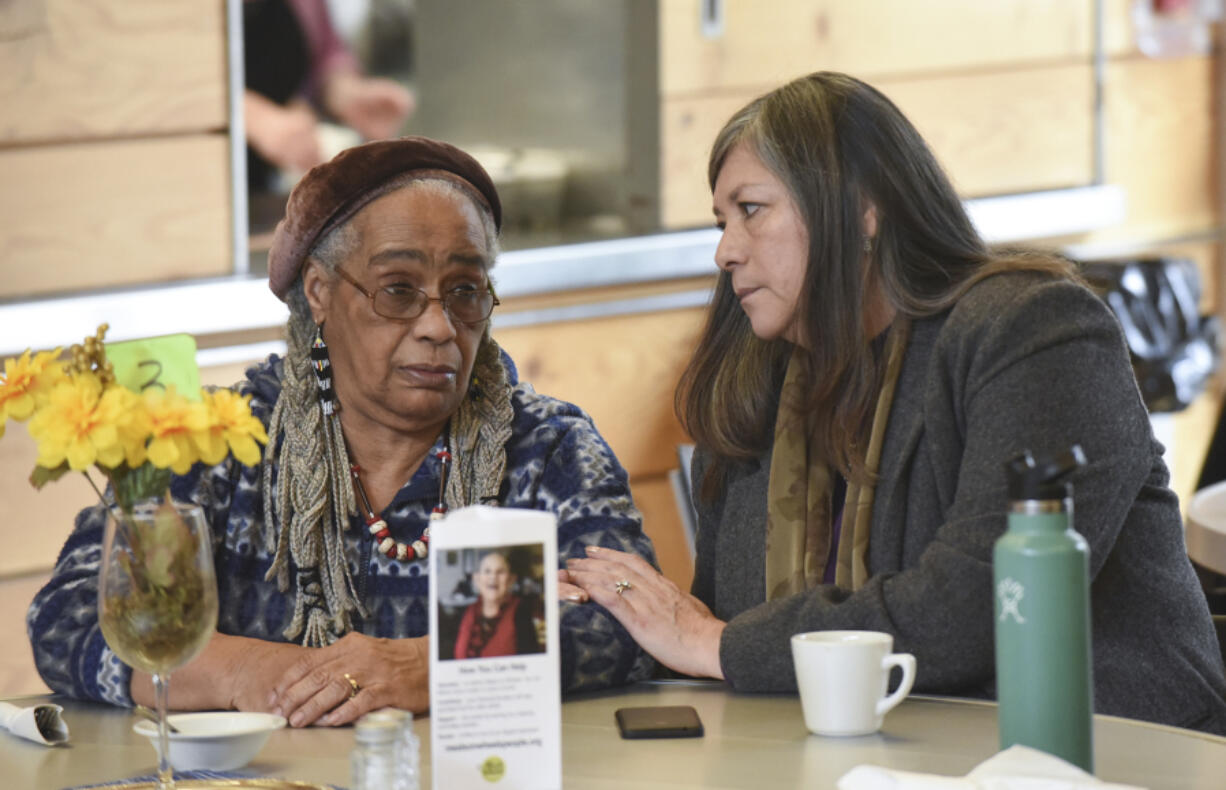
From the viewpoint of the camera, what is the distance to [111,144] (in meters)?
3.04

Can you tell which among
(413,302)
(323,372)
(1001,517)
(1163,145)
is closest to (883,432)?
(1001,517)

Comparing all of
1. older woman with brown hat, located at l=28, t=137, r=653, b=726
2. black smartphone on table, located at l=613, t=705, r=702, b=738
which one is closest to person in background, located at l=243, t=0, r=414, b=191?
older woman with brown hat, located at l=28, t=137, r=653, b=726

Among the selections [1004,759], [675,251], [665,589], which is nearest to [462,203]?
[665,589]

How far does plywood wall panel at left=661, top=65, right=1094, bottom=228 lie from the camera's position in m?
3.88

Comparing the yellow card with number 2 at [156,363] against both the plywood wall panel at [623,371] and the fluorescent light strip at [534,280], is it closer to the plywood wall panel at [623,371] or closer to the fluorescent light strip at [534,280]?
the fluorescent light strip at [534,280]

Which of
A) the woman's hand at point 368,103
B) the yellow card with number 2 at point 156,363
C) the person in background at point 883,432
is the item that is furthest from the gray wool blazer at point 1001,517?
the woman's hand at point 368,103

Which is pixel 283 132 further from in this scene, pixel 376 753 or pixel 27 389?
pixel 376 753

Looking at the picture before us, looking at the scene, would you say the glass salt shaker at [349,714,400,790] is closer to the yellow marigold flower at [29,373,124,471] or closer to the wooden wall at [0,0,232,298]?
the yellow marigold flower at [29,373,124,471]

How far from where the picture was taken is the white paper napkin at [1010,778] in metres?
1.17

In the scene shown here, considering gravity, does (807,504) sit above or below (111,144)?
below

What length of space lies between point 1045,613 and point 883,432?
0.73 meters

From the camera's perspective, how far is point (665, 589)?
1814 mm

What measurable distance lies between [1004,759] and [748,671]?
507 mm

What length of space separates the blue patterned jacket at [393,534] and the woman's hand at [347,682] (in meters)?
0.18
